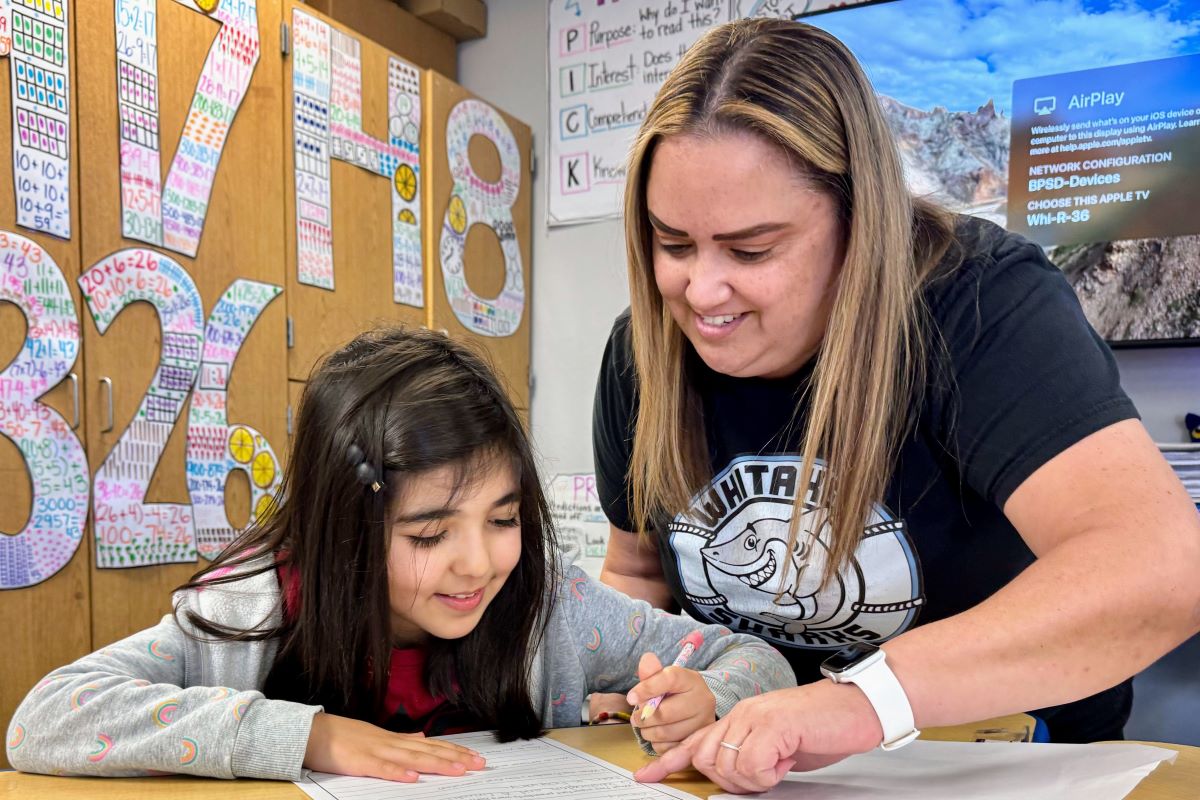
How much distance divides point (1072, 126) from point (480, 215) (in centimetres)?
157

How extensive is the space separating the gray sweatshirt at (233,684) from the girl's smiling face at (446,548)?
0.12 metres

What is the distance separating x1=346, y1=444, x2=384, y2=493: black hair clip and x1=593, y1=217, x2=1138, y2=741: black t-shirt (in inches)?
13.1

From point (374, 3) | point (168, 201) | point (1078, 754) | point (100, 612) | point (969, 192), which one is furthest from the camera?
point (374, 3)

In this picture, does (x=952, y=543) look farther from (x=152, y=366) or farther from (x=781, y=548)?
(x=152, y=366)

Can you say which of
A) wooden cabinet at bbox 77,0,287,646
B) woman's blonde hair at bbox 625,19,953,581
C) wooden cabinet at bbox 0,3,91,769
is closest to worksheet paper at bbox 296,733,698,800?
woman's blonde hair at bbox 625,19,953,581

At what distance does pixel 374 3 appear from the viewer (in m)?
2.76

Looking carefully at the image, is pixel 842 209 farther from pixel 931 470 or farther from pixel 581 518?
pixel 581 518

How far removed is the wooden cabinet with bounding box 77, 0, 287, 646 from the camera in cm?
185

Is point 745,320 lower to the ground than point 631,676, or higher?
higher

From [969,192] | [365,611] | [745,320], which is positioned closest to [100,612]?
[365,611]

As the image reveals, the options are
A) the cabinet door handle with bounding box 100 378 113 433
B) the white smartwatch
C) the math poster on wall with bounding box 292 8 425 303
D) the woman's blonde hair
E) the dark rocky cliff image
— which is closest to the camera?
the white smartwatch

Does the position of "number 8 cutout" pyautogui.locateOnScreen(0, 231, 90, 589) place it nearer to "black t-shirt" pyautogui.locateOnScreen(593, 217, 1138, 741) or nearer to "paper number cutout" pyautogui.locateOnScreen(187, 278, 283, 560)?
"paper number cutout" pyautogui.locateOnScreen(187, 278, 283, 560)

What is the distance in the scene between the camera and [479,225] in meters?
2.88

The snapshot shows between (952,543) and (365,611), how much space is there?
565 mm
